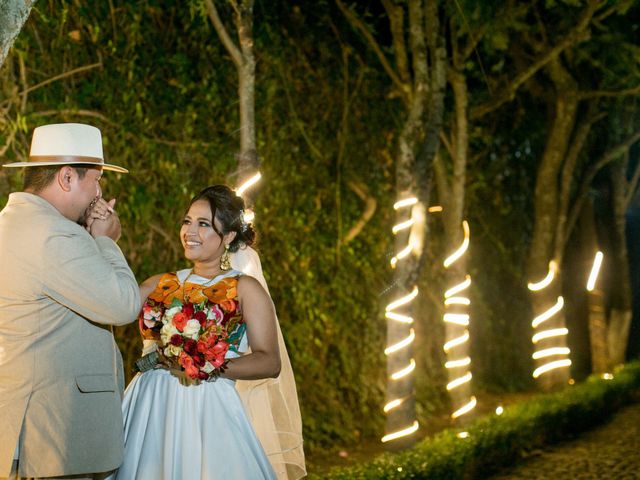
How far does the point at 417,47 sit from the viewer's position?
26.3 feet

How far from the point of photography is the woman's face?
4359 millimetres

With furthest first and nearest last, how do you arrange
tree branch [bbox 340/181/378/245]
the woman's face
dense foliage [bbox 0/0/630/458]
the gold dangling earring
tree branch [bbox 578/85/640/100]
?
tree branch [bbox 578/85/640/100]
tree branch [bbox 340/181/378/245]
dense foliage [bbox 0/0/630/458]
the gold dangling earring
the woman's face

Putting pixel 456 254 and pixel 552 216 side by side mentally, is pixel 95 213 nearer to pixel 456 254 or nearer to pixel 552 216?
pixel 456 254

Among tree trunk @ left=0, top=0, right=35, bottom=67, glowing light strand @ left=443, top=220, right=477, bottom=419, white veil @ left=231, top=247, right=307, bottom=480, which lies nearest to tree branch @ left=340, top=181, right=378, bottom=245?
glowing light strand @ left=443, top=220, right=477, bottom=419

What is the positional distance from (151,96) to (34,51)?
3.20 ft

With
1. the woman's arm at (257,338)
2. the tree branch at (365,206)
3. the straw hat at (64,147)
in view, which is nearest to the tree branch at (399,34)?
the tree branch at (365,206)

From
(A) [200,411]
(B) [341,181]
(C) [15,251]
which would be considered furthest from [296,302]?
(C) [15,251]

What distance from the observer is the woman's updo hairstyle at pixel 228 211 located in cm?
441

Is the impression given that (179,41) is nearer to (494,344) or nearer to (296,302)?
(296,302)

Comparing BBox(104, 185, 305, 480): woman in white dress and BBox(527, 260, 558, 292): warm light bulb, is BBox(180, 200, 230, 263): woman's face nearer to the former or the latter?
BBox(104, 185, 305, 480): woman in white dress

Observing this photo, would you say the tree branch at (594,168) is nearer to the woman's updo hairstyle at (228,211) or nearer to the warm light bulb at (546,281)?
A: the warm light bulb at (546,281)

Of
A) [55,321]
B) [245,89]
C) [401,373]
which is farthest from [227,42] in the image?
[401,373]

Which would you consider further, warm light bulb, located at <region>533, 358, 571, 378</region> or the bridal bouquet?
warm light bulb, located at <region>533, 358, 571, 378</region>

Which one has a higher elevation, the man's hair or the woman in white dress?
the man's hair
